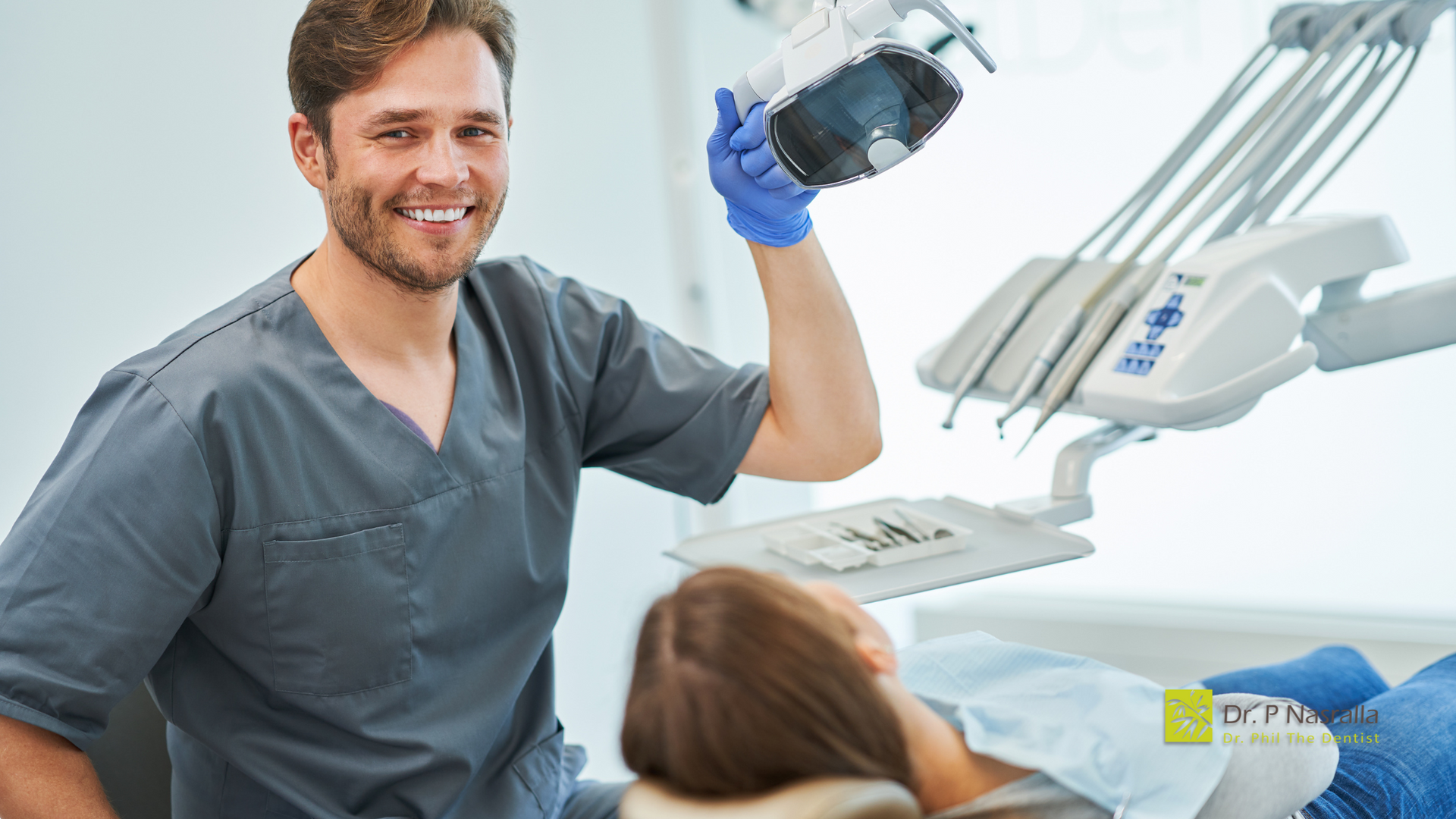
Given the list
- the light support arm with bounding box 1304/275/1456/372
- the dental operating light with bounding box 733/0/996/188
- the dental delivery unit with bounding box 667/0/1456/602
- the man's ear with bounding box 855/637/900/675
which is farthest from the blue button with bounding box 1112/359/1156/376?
the man's ear with bounding box 855/637/900/675

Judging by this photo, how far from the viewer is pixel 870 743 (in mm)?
669

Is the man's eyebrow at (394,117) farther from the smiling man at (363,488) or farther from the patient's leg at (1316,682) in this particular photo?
the patient's leg at (1316,682)

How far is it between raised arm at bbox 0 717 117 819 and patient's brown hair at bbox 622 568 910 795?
0.59 m

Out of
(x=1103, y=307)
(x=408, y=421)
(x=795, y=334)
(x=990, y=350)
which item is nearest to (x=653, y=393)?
(x=795, y=334)

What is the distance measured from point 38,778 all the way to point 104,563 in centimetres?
19

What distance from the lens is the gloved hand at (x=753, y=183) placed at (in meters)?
1.14

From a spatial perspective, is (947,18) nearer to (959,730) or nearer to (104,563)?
(959,730)

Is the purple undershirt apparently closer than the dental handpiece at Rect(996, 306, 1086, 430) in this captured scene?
Yes

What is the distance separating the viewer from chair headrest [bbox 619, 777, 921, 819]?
571 millimetres

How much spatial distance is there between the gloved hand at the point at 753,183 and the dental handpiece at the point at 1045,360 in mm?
329

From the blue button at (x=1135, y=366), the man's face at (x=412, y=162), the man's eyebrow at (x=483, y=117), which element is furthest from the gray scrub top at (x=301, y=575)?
the blue button at (x=1135, y=366)

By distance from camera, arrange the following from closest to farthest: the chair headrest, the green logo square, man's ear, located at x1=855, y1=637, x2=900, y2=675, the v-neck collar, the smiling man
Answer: the chair headrest → man's ear, located at x1=855, y1=637, x2=900, y2=675 → the green logo square → the smiling man → the v-neck collar

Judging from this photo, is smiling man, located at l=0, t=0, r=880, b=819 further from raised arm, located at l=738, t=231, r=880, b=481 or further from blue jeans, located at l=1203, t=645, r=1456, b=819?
blue jeans, located at l=1203, t=645, r=1456, b=819

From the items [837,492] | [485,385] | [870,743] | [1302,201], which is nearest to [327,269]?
[485,385]
